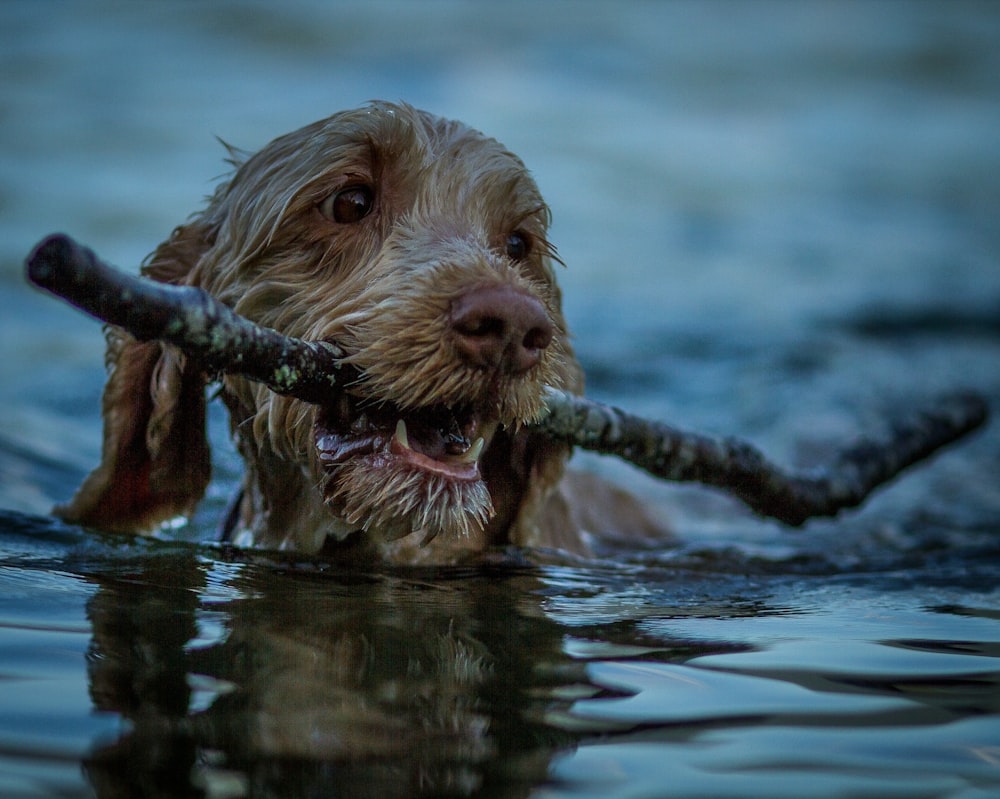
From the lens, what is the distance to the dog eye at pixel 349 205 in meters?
3.66

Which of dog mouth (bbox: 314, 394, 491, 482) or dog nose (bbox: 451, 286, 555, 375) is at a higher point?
dog nose (bbox: 451, 286, 555, 375)

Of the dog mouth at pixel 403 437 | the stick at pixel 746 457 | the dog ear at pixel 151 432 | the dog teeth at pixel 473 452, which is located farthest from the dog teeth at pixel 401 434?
the dog ear at pixel 151 432

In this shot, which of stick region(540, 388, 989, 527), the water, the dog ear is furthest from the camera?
the dog ear

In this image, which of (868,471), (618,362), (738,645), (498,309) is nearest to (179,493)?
(498,309)

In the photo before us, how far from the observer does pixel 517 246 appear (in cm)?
392

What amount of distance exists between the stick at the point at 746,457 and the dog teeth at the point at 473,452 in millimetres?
335

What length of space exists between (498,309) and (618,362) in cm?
734

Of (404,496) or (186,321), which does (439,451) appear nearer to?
(404,496)

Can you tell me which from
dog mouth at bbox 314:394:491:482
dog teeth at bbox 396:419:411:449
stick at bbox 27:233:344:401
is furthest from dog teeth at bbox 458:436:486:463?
stick at bbox 27:233:344:401

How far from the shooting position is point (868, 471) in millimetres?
4781

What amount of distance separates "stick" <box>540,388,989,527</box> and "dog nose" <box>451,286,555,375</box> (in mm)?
494

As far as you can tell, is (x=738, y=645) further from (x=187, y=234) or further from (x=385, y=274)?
(x=187, y=234)

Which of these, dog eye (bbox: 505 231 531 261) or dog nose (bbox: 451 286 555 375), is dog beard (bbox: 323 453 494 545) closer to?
dog nose (bbox: 451 286 555 375)

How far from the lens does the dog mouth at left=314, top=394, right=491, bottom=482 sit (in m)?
3.27
